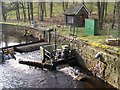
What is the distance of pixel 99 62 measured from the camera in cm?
2514

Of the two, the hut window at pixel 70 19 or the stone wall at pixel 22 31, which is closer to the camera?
the hut window at pixel 70 19

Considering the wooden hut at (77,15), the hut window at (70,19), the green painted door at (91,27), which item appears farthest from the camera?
the hut window at (70,19)

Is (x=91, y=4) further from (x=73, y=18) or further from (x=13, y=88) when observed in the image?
(x=13, y=88)

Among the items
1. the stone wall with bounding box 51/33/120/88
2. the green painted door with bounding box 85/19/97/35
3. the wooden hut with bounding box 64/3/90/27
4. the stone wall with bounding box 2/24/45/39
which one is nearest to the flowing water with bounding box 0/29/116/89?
the stone wall with bounding box 51/33/120/88

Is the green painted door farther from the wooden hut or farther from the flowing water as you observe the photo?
the flowing water

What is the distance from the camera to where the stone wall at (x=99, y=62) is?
2252cm

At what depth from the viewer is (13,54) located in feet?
108

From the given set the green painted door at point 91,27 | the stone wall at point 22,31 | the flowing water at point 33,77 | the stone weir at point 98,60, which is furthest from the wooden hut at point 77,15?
the flowing water at point 33,77

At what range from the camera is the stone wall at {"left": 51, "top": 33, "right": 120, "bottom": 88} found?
73.9 ft

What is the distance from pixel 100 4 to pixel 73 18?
531cm

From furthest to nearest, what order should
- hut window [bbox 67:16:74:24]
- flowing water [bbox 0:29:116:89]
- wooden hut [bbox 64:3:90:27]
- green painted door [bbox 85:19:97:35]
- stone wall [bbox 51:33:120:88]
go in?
hut window [bbox 67:16:74:24]
wooden hut [bbox 64:3:90:27]
green painted door [bbox 85:19:97:35]
flowing water [bbox 0:29:116:89]
stone wall [bbox 51:33:120:88]

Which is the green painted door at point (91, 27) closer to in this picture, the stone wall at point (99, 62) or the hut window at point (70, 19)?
the stone wall at point (99, 62)

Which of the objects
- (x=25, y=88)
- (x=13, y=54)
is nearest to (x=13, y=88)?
(x=25, y=88)

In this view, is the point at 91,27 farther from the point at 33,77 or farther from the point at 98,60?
the point at 33,77
